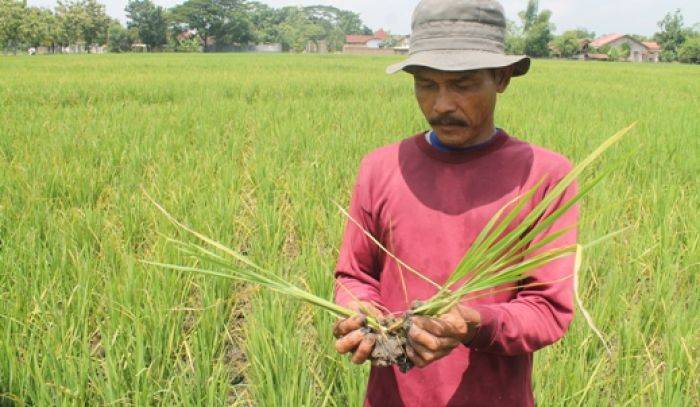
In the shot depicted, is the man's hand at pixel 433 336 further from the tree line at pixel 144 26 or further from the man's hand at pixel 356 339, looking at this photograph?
the tree line at pixel 144 26

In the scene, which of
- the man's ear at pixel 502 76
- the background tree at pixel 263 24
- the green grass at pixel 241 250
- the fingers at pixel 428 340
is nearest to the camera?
the fingers at pixel 428 340

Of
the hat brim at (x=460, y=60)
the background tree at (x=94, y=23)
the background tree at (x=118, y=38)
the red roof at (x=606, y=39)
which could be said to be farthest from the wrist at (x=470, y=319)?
the red roof at (x=606, y=39)

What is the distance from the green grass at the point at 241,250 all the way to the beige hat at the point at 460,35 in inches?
12.5

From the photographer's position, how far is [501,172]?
93 centimetres

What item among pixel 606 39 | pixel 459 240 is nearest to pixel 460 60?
pixel 459 240

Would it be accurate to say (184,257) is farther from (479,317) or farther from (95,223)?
(479,317)

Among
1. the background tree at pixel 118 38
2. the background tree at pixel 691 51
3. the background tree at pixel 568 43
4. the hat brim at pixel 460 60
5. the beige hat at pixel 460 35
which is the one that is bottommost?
→ the hat brim at pixel 460 60

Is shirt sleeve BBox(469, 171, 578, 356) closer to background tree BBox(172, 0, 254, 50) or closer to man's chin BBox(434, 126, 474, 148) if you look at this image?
man's chin BBox(434, 126, 474, 148)

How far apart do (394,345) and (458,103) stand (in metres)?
0.40

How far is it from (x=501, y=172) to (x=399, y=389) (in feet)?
1.37

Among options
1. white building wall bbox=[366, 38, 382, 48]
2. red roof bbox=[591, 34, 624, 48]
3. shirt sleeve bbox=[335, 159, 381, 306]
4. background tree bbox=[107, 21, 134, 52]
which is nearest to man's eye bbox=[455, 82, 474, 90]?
shirt sleeve bbox=[335, 159, 381, 306]

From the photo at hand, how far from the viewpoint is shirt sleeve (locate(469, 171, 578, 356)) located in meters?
0.83

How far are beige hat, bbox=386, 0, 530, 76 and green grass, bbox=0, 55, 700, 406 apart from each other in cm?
32

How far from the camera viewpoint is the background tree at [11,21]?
39062mm
